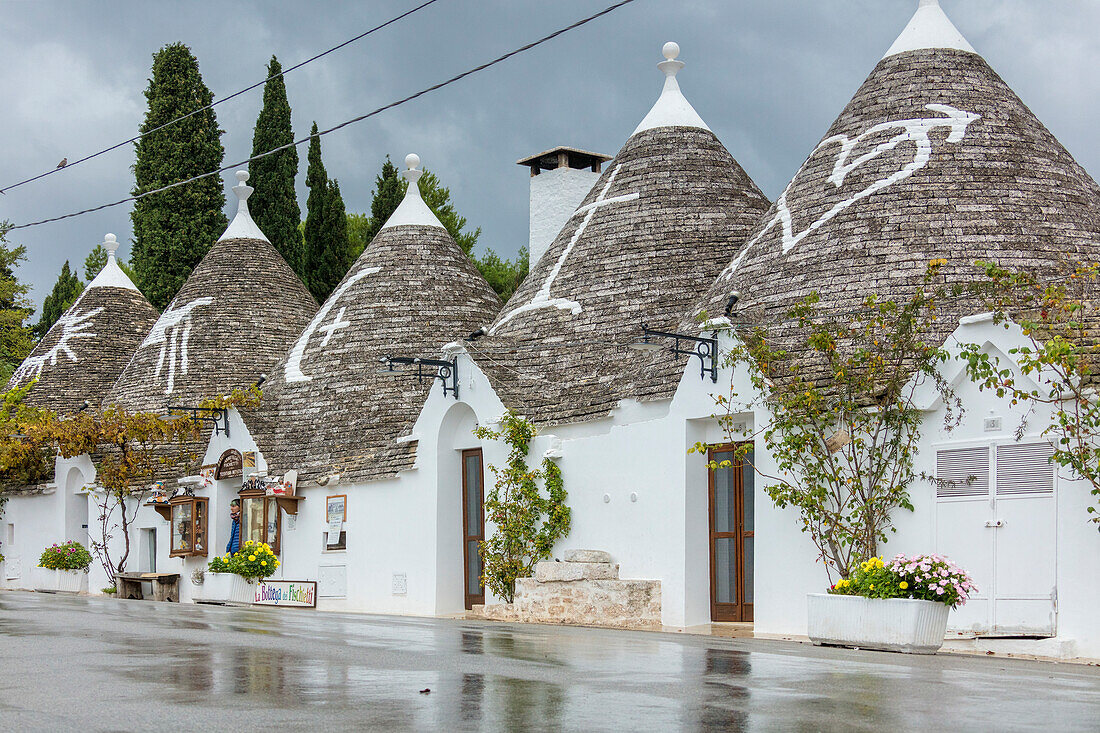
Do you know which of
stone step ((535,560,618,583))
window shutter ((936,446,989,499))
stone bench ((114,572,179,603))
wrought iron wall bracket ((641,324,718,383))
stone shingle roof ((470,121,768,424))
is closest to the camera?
window shutter ((936,446,989,499))

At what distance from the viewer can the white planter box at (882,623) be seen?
13250 mm

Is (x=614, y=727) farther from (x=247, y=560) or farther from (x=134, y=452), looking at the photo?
(x=134, y=452)

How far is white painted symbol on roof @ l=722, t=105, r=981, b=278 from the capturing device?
18484 millimetres

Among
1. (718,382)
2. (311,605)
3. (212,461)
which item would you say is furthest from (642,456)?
(212,461)

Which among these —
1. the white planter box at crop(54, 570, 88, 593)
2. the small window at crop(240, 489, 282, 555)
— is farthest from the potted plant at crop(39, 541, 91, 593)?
the small window at crop(240, 489, 282, 555)

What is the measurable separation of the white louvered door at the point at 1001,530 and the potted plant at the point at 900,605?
54.1 inches

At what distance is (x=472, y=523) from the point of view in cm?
2381

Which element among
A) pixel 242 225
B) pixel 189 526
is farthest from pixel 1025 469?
pixel 242 225

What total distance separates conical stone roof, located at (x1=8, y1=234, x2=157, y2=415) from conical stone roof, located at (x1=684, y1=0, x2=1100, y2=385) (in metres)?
23.4

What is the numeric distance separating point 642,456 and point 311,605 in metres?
9.58

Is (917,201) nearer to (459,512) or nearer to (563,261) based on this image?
(563,261)

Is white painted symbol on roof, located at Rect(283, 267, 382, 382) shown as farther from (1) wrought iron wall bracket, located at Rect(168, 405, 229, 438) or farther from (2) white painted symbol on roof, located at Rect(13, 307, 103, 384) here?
(2) white painted symbol on roof, located at Rect(13, 307, 103, 384)

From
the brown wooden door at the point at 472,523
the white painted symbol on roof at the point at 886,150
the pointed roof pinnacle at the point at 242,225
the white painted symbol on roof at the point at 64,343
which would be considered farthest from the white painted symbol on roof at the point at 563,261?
the white painted symbol on roof at the point at 64,343

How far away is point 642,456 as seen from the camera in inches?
→ 753
